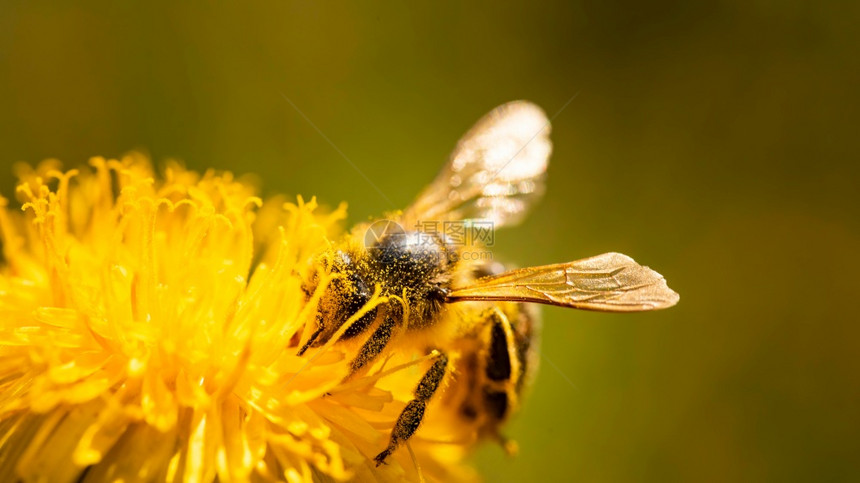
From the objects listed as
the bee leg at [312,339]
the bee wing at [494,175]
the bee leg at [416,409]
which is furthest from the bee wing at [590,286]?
the bee wing at [494,175]

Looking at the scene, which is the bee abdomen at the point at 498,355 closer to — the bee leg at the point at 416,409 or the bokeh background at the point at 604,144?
the bee leg at the point at 416,409

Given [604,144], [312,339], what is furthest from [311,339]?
[604,144]

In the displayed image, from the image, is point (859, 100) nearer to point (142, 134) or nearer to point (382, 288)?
point (382, 288)

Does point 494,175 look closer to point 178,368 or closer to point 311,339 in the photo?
point 311,339

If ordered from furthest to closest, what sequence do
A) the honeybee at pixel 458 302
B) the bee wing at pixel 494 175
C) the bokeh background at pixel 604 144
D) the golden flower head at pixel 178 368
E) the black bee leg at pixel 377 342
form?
1. the bokeh background at pixel 604 144
2. the bee wing at pixel 494 175
3. the black bee leg at pixel 377 342
4. the honeybee at pixel 458 302
5. the golden flower head at pixel 178 368

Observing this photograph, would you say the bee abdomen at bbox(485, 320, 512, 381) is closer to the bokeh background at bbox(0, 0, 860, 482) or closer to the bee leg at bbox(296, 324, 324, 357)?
the bee leg at bbox(296, 324, 324, 357)

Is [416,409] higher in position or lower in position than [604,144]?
lower
